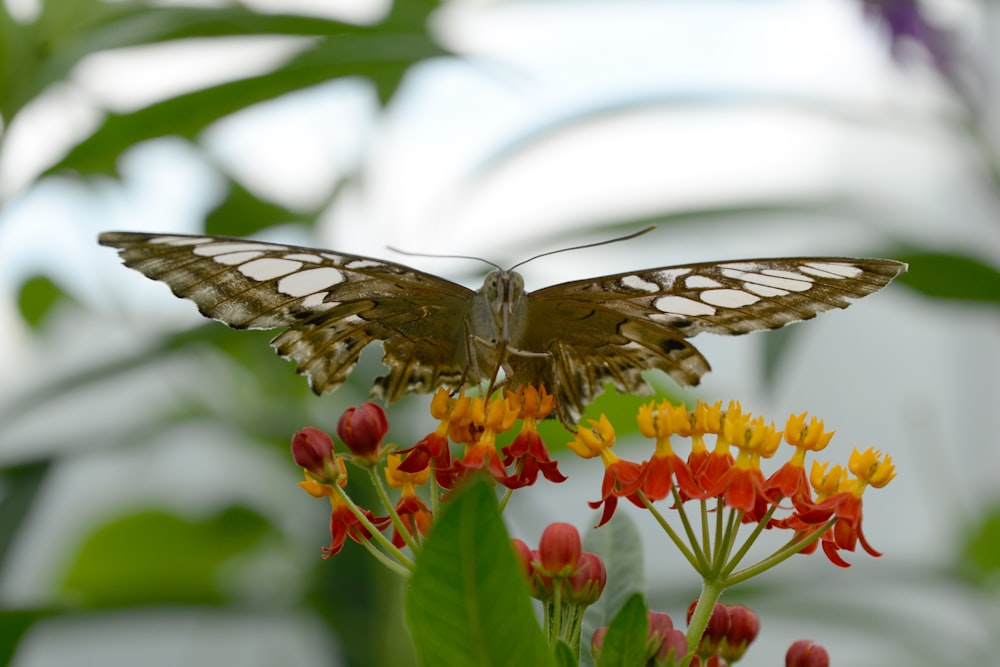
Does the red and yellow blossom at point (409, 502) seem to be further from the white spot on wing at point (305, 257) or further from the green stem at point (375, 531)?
the white spot on wing at point (305, 257)

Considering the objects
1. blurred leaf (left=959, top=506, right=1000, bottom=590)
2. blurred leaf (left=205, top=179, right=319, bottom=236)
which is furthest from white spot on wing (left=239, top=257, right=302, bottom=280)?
blurred leaf (left=959, top=506, right=1000, bottom=590)

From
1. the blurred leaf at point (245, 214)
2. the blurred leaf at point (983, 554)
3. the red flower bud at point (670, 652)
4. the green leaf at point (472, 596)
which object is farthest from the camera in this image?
the blurred leaf at point (983, 554)

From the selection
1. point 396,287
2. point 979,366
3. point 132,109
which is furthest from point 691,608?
point 979,366

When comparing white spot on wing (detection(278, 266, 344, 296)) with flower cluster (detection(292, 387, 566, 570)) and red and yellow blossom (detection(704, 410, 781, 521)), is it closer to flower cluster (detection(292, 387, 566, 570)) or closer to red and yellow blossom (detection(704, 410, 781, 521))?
flower cluster (detection(292, 387, 566, 570))

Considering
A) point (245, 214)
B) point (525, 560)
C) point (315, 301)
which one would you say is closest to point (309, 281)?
point (315, 301)

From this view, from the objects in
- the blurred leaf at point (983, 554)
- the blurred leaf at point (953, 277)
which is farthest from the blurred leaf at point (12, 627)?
the blurred leaf at point (983, 554)

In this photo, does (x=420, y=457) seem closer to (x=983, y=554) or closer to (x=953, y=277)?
(x=953, y=277)
